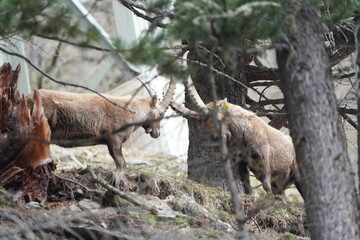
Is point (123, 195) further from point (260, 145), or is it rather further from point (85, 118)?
point (260, 145)

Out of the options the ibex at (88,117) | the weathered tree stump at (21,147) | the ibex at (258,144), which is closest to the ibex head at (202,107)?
the ibex at (258,144)

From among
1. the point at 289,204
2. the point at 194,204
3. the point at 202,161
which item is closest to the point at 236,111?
the point at 202,161

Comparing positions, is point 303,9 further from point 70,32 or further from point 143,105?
point 143,105

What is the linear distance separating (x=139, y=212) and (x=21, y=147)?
4.87ft

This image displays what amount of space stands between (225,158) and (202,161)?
221 inches

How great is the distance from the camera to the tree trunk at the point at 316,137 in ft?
20.4

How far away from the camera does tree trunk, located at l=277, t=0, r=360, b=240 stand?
6219 millimetres

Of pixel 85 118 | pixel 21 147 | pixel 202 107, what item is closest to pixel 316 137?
pixel 21 147

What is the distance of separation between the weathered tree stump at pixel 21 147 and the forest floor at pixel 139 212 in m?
0.21

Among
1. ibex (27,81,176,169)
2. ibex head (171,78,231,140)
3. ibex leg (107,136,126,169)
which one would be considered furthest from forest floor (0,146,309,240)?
ibex leg (107,136,126,169)

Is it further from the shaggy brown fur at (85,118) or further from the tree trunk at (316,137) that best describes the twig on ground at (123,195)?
the tree trunk at (316,137)

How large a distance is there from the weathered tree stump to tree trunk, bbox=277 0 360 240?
3394mm

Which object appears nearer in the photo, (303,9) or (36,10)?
(303,9)

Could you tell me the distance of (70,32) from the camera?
702 cm
